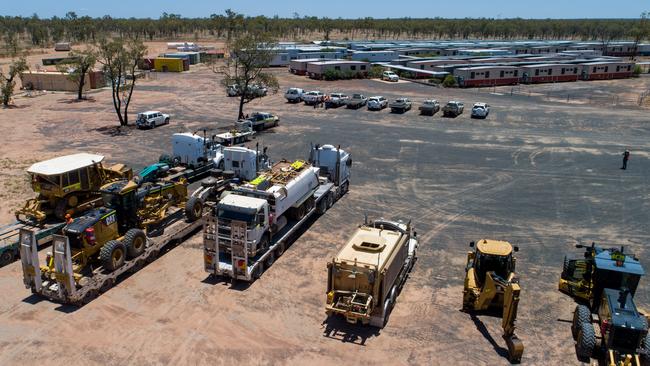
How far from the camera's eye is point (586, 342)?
1315 cm

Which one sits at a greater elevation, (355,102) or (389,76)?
(389,76)

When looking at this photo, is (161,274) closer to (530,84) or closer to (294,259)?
(294,259)

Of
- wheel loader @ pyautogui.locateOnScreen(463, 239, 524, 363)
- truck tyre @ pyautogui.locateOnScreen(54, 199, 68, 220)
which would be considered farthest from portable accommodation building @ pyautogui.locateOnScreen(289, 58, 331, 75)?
wheel loader @ pyautogui.locateOnScreen(463, 239, 524, 363)

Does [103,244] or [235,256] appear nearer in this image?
[235,256]

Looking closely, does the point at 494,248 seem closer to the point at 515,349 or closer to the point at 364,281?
the point at 515,349

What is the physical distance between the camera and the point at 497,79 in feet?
223

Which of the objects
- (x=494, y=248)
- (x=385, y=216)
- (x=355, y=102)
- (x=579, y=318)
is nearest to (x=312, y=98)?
(x=355, y=102)

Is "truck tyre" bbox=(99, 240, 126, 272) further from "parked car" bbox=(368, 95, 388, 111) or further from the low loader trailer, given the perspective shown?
"parked car" bbox=(368, 95, 388, 111)

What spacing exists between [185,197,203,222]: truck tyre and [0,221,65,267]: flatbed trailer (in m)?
4.94

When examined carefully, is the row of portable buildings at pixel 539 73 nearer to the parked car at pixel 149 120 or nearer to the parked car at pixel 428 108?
the parked car at pixel 428 108

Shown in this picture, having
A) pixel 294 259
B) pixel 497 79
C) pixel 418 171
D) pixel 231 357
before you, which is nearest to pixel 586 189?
pixel 418 171

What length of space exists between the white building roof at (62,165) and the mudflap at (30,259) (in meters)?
5.37

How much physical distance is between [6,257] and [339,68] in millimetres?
58706

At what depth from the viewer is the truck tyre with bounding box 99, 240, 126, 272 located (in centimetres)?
1641
